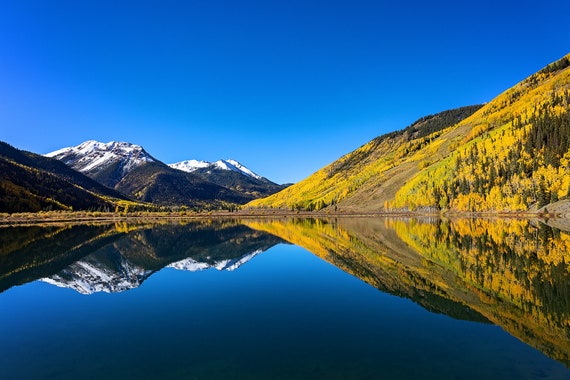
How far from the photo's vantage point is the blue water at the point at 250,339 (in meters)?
13.3

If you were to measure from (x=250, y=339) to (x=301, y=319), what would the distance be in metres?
4.26

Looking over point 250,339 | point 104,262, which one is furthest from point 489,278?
point 104,262

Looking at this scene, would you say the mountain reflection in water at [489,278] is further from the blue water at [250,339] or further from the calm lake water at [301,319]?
the blue water at [250,339]

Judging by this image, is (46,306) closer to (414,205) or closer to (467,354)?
(467,354)

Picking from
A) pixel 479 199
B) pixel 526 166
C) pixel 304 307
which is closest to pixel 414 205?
pixel 479 199

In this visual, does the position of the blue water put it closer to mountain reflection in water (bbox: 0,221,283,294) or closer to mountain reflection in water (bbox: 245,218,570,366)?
mountain reflection in water (bbox: 245,218,570,366)

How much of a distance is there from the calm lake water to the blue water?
0.24ft

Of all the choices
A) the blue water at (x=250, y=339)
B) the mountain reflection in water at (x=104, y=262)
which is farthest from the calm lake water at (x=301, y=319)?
the mountain reflection in water at (x=104, y=262)

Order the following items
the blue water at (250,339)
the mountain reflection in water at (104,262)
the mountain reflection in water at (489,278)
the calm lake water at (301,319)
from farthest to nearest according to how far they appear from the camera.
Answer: the mountain reflection in water at (104,262) < the mountain reflection in water at (489,278) < the calm lake water at (301,319) < the blue water at (250,339)

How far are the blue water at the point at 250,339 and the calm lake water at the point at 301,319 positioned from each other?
75 millimetres

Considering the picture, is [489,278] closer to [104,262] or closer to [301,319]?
[301,319]

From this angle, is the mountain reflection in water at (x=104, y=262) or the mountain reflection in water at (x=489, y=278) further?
the mountain reflection in water at (x=104, y=262)

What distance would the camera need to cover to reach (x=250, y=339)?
16.8m

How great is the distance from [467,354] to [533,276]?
1721 centimetres
